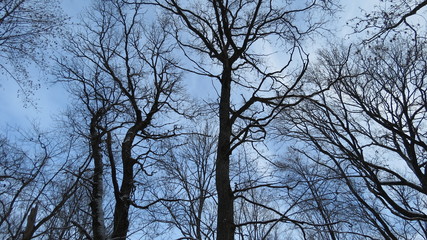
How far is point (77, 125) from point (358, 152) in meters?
7.08

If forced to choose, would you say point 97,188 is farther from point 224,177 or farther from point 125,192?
point 224,177

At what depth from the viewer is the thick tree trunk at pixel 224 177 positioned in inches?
107

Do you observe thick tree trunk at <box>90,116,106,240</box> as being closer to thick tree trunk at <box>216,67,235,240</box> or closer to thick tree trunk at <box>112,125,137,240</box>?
thick tree trunk at <box>112,125,137,240</box>

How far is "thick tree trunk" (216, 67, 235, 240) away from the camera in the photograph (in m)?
2.71

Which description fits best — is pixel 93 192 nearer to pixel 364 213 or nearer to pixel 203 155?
pixel 203 155

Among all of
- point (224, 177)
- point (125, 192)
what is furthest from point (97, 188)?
point (224, 177)

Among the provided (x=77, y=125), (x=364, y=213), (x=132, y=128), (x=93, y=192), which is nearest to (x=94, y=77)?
(x=77, y=125)

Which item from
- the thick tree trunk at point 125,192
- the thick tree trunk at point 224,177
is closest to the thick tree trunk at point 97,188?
the thick tree trunk at point 125,192

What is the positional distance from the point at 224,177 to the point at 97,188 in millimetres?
4454

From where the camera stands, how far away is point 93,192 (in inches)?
252

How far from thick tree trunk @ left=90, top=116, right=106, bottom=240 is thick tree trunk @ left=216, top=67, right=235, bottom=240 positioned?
13.0 ft

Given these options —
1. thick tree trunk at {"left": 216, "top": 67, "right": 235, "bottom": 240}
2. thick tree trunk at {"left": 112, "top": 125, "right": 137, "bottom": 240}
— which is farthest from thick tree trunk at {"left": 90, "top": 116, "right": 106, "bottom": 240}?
thick tree trunk at {"left": 216, "top": 67, "right": 235, "bottom": 240}

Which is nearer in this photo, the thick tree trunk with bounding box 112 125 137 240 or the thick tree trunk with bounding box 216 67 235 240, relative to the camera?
the thick tree trunk with bounding box 216 67 235 240

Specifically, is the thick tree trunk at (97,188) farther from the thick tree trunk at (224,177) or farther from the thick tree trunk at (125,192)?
the thick tree trunk at (224,177)
